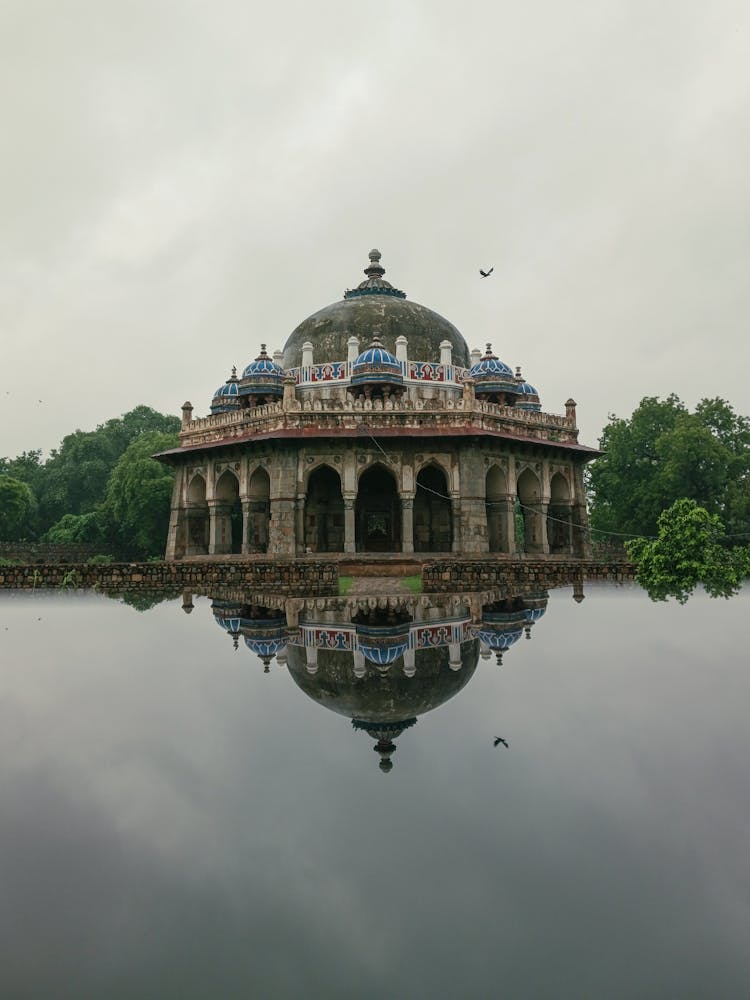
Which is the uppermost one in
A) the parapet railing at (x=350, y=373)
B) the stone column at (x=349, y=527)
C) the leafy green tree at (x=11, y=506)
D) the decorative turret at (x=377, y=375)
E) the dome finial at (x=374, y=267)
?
the dome finial at (x=374, y=267)

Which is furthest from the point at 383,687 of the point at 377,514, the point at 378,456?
the point at 377,514

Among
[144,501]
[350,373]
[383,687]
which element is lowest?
[383,687]

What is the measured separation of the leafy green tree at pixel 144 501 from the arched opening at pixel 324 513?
12.9 metres

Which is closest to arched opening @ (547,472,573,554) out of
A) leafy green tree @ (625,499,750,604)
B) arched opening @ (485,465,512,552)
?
arched opening @ (485,465,512,552)

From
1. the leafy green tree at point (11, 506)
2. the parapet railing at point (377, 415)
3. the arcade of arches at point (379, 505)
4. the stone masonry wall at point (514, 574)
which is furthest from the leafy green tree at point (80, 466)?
the stone masonry wall at point (514, 574)

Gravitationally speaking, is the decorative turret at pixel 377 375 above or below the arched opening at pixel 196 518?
above

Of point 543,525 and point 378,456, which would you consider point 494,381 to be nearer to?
point 543,525

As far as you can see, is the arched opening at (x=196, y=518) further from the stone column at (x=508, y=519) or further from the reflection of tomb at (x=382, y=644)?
the reflection of tomb at (x=382, y=644)

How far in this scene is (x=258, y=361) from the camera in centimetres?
3142

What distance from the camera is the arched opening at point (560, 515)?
3102 centimetres

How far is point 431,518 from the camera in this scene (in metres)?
30.0

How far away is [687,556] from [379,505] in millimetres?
15150

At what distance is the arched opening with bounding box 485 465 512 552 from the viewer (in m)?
27.7

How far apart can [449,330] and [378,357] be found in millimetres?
7364
